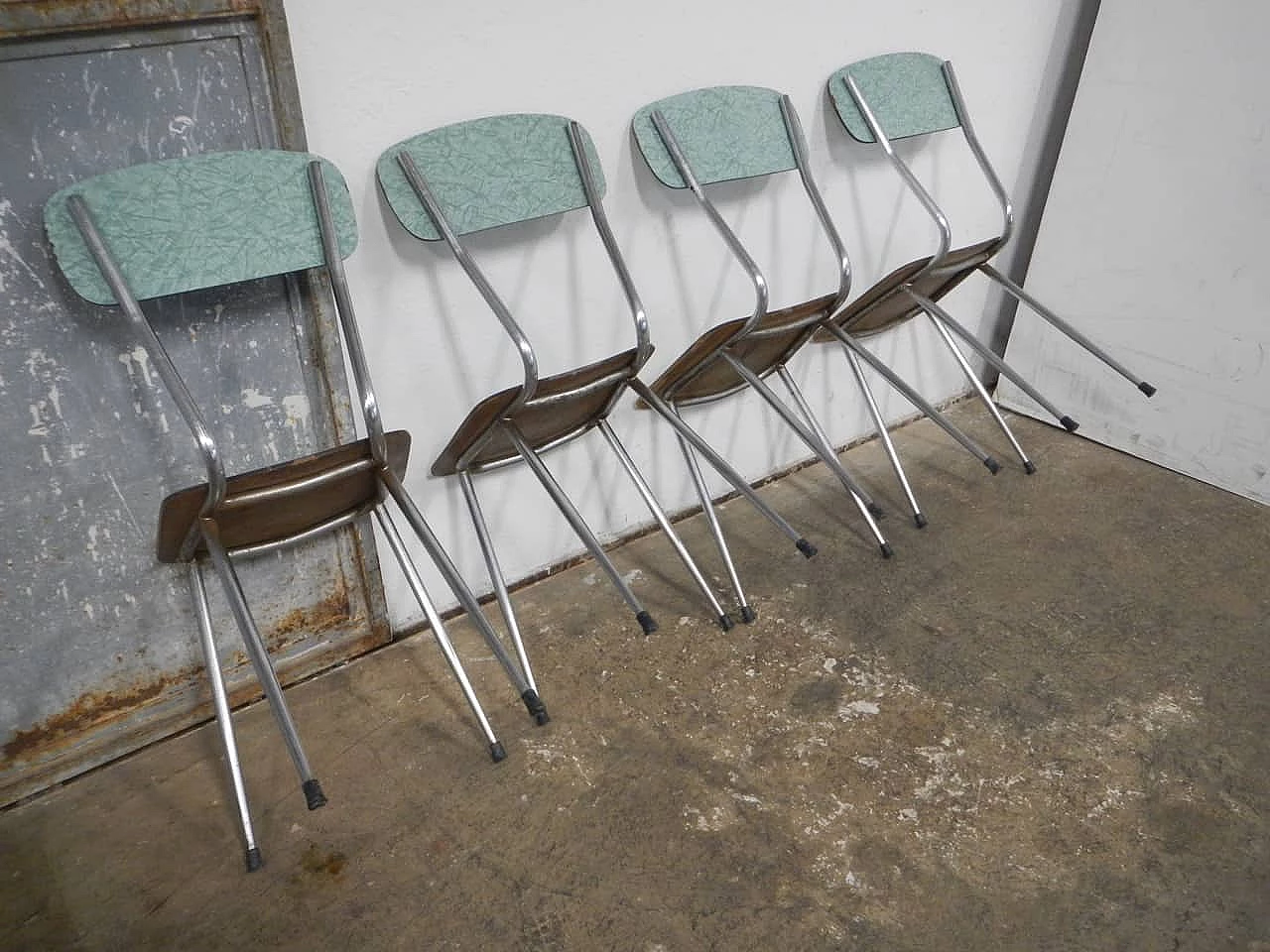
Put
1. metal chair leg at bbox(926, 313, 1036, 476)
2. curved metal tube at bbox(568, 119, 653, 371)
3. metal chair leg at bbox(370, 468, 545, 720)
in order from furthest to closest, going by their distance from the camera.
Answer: metal chair leg at bbox(926, 313, 1036, 476)
curved metal tube at bbox(568, 119, 653, 371)
metal chair leg at bbox(370, 468, 545, 720)

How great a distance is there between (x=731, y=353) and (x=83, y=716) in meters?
1.38

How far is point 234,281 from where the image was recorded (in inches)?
57.5

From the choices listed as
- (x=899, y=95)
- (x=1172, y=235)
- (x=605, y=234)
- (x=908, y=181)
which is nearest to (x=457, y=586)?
(x=605, y=234)

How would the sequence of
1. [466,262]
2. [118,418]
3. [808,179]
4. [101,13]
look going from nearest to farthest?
[101,13] < [118,418] < [466,262] < [808,179]

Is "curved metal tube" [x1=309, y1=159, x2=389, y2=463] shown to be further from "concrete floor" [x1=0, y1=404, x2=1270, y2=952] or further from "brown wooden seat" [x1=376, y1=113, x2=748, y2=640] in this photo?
"concrete floor" [x1=0, y1=404, x2=1270, y2=952]

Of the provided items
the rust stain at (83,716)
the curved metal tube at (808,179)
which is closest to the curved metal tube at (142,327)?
the rust stain at (83,716)

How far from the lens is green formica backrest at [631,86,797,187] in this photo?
193cm

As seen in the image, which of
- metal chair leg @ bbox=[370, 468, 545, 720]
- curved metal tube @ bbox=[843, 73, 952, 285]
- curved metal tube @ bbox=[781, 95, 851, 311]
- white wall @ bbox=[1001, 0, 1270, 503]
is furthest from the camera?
white wall @ bbox=[1001, 0, 1270, 503]

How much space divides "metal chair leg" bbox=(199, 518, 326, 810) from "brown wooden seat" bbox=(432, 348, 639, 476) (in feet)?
1.51

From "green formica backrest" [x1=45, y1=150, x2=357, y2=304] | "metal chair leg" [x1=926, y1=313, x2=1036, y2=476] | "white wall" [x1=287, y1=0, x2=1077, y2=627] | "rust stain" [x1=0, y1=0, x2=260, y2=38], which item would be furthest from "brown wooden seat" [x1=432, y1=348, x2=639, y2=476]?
"metal chair leg" [x1=926, y1=313, x2=1036, y2=476]

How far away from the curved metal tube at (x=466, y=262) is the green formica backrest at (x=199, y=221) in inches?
5.0

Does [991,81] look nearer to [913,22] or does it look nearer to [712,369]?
[913,22]

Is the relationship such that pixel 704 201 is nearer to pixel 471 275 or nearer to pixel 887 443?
pixel 471 275

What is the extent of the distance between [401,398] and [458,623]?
0.54 metres
